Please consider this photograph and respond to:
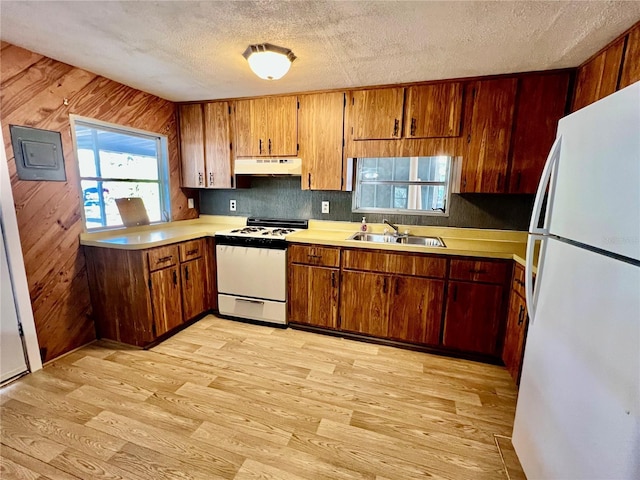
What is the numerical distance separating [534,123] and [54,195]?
3760 mm

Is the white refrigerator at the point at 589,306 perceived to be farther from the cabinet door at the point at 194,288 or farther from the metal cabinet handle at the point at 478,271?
the cabinet door at the point at 194,288

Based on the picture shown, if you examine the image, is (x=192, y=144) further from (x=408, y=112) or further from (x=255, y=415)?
(x=255, y=415)

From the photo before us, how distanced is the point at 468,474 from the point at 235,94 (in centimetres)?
339

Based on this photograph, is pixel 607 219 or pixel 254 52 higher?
pixel 254 52

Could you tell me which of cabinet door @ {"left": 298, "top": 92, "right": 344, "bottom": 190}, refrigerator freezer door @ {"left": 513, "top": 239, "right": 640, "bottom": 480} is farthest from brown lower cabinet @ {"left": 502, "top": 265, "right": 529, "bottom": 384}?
cabinet door @ {"left": 298, "top": 92, "right": 344, "bottom": 190}

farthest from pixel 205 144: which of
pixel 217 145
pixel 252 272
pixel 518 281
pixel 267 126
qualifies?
pixel 518 281

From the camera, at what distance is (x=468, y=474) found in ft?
4.68

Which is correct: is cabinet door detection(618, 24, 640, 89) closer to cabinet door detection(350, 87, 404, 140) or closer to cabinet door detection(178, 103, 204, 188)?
cabinet door detection(350, 87, 404, 140)

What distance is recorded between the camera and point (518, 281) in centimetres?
208

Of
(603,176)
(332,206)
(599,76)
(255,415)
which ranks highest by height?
(599,76)

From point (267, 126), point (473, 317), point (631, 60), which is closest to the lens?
point (631, 60)

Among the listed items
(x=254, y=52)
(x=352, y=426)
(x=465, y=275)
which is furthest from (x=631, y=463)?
(x=254, y=52)

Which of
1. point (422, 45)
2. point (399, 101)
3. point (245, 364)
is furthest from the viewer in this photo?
point (399, 101)

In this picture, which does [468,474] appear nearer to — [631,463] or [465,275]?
[631,463]
